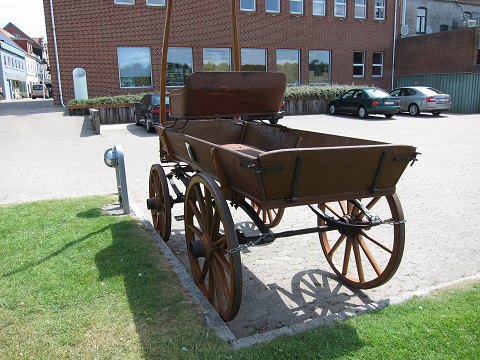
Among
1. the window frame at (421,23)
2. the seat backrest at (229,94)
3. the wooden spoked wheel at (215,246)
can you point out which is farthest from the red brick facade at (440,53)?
the wooden spoked wheel at (215,246)

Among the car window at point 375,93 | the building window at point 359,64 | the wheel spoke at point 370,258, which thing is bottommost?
the wheel spoke at point 370,258

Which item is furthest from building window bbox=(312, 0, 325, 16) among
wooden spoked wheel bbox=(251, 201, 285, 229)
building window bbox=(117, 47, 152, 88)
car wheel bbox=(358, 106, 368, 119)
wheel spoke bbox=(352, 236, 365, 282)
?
wheel spoke bbox=(352, 236, 365, 282)

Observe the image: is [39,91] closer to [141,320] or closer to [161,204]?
[161,204]

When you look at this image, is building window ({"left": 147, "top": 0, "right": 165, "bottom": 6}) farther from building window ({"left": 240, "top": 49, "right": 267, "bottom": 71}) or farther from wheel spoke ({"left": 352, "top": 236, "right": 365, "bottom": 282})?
wheel spoke ({"left": 352, "top": 236, "right": 365, "bottom": 282})

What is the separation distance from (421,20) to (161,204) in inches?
1366

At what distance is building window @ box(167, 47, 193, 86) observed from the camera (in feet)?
83.5

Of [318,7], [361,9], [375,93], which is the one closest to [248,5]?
[318,7]

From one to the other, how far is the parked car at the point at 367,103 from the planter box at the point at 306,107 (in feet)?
4.83

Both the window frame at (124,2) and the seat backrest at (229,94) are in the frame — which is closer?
the seat backrest at (229,94)

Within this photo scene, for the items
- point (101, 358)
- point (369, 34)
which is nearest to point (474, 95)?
point (369, 34)

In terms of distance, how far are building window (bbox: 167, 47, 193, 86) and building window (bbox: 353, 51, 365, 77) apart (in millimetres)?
11356

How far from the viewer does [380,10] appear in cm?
3012

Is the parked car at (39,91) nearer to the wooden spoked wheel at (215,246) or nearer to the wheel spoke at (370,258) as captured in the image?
the wooden spoked wheel at (215,246)

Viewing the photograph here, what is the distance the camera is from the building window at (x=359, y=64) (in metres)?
30.0
